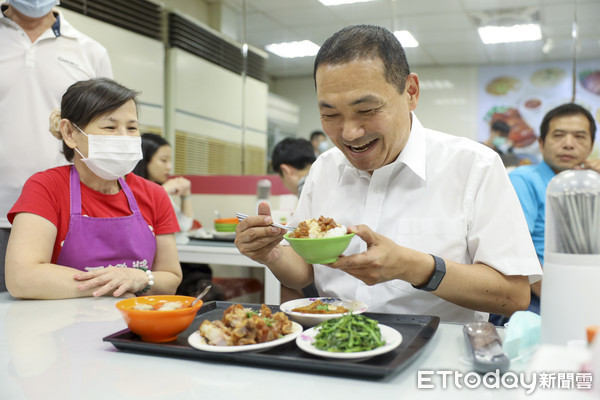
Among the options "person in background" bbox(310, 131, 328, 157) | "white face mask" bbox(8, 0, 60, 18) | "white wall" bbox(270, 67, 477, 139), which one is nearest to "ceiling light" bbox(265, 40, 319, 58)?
"white wall" bbox(270, 67, 477, 139)

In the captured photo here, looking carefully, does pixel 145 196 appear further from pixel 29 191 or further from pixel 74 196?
pixel 29 191

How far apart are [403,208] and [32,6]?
1.89 m

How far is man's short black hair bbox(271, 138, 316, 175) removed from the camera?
13.4 ft

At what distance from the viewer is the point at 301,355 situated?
1034mm

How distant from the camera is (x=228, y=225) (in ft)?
12.1

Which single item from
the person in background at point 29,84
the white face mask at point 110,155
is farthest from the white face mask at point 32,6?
the white face mask at point 110,155

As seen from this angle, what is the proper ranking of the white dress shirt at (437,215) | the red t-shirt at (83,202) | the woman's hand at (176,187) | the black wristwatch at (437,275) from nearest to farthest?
1. the black wristwatch at (437,275)
2. the white dress shirt at (437,215)
3. the red t-shirt at (83,202)
4. the woman's hand at (176,187)

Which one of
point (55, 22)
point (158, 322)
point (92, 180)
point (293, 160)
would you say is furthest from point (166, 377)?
point (293, 160)

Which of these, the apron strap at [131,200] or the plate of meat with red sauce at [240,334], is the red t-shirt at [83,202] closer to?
the apron strap at [131,200]

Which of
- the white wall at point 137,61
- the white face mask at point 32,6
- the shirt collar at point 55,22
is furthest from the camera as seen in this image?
the white wall at point 137,61

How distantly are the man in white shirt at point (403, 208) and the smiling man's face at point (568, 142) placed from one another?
1787 mm

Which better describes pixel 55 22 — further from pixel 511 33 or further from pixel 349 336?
pixel 511 33

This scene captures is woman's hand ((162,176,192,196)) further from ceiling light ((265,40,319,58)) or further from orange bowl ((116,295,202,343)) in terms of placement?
orange bowl ((116,295,202,343))

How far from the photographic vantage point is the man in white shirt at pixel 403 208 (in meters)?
1.45
